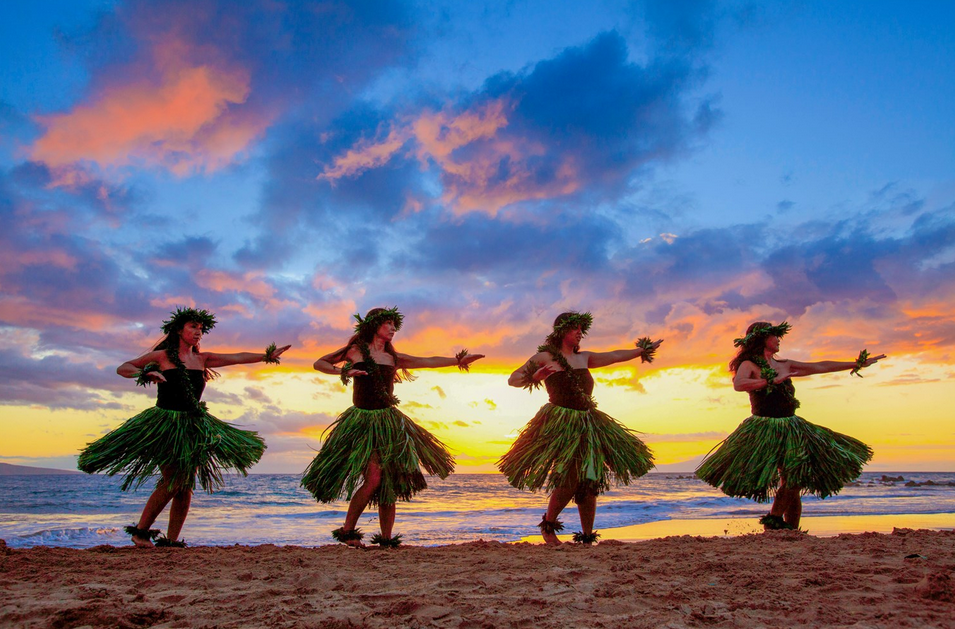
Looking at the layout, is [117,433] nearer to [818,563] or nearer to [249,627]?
[249,627]

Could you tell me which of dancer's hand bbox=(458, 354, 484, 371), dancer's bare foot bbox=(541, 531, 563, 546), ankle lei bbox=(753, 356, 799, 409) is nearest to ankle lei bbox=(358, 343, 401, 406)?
dancer's hand bbox=(458, 354, 484, 371)

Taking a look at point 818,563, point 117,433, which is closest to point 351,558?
point 117,433

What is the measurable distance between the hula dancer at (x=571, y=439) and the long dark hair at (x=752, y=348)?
1110 mm

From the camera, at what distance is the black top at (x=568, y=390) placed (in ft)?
16.4

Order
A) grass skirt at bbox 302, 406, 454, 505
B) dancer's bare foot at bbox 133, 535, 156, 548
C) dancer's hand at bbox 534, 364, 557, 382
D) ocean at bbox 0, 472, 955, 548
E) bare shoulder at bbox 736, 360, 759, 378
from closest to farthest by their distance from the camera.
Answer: dancer's bare foot at bbox 133, 535, 156, 548
grass skirt at bbox 302, 406, 454, 505
dancer's hand at bbox 534, 364, 557, 382
bare shoulder at bbox 736, 360, 759, 378
ocean at bbox 0, 472, 955, 548

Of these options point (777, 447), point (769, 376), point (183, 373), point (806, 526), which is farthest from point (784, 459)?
point (183, 373)

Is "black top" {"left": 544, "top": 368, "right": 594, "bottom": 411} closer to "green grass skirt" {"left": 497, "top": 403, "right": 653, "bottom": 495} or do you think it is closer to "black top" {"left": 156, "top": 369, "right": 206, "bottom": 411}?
"green grass skirt" {"left": 497, "top": 403, "right": 653, "bottom": 495}

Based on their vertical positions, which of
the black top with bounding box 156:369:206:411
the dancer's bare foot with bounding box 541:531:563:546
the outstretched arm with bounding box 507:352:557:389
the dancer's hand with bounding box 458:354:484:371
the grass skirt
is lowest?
the dancer's bare foot with bounding box 541:531:563:546

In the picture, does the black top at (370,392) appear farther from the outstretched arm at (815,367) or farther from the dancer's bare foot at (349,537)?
the outstretched arm at (815,367)

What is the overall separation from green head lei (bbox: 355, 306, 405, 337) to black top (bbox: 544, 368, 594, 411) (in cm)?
130

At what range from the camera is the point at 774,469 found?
5.12 metres

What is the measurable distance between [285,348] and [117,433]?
4.32 feet

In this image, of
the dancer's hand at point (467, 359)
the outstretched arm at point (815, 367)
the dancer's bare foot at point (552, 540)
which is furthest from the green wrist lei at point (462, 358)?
the outstretched arm at point (815, 367)

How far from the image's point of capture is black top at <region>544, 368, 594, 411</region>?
16.4ft
